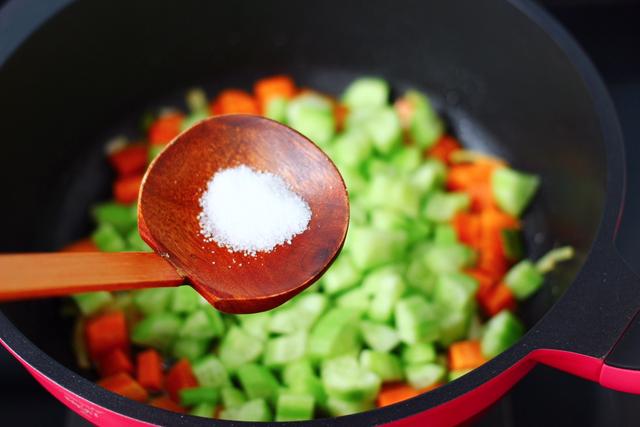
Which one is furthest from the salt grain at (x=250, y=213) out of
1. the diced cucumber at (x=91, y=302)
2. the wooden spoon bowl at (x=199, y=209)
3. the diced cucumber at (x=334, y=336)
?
the diced cucumber at (x=91, y=302)

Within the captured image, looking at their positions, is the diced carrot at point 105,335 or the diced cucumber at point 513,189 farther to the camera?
the diced cucumber at point 513,189

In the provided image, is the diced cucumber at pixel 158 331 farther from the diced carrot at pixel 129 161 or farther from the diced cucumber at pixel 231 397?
the diced carrot at pixel 129 161

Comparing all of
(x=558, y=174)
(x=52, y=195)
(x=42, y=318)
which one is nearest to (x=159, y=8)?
(x=52, y=195)

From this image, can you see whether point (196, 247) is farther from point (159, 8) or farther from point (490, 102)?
point (490, 102)

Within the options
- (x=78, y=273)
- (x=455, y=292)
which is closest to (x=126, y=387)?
(x=78, y=273)

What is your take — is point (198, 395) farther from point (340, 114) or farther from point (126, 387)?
point (340, 114)

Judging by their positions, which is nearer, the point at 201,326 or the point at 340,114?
the point at 201,326
